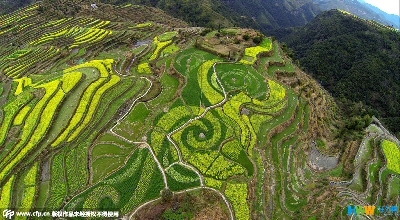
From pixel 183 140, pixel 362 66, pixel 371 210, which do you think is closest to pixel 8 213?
pixel 183 140

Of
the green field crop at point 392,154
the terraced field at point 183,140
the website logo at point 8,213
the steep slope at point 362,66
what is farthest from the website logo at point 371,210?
the steep slope at point 362,66

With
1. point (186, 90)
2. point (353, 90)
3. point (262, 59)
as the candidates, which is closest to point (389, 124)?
point (353, 90)

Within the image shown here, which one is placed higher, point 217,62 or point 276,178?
point 217,62

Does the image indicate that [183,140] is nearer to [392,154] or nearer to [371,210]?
[371,210]

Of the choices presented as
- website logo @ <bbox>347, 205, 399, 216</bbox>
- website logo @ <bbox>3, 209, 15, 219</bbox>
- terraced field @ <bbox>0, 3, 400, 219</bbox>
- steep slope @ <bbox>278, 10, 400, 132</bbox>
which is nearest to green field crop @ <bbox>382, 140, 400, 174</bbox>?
terraced field @ <bbox>0, 3, 400, 219</bbox>

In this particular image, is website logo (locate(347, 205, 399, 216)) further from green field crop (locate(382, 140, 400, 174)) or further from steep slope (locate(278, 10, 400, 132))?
steep slope (locate(278, 10, 400, 132))

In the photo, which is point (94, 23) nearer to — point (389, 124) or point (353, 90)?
point (353, 90)

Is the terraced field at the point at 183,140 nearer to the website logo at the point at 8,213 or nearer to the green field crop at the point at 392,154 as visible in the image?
the green field crop at the point at 392,154
